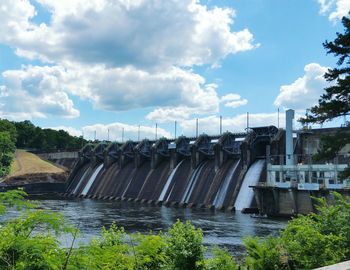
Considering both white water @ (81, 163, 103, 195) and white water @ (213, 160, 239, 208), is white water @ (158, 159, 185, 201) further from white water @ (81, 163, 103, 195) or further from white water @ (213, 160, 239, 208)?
white water @ (81, 163, 103, 195)

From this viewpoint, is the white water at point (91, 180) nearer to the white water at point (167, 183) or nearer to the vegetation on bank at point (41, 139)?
the white water at point (167, 183)

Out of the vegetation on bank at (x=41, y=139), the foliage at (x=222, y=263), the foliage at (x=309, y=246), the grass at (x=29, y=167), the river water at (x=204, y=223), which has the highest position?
the vegetation on bank at (x=41, y=139)

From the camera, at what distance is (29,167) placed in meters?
113

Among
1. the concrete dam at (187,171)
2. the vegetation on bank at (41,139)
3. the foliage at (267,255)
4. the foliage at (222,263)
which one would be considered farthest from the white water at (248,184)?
the vegetation on bank at (41,139)

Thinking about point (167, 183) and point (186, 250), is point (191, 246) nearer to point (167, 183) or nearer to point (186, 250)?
point (186, 250)

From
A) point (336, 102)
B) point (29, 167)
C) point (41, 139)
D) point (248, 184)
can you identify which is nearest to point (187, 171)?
point (248, 184)

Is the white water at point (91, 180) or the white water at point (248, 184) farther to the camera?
the white water at point (91, 180)

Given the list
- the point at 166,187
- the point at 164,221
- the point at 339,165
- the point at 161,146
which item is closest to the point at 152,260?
the point at 164,221

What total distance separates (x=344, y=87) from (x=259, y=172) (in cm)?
3809

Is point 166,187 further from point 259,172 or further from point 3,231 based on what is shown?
point 3,231

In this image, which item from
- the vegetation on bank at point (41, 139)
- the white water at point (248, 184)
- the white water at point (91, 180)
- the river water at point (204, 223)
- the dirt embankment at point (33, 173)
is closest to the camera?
the river water at point (204, 223)

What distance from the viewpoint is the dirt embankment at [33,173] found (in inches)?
4072

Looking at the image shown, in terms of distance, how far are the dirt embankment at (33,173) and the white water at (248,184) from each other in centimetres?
6180

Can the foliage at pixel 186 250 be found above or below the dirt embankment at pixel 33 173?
below
